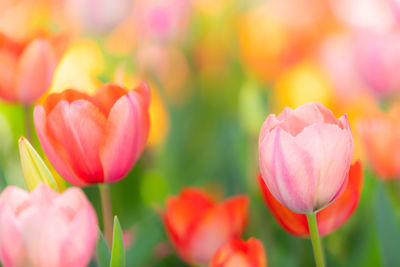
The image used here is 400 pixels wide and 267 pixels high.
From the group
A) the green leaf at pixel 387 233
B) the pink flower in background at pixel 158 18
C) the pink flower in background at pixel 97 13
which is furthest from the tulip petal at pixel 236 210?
the pink flower in background at pixel 97 13

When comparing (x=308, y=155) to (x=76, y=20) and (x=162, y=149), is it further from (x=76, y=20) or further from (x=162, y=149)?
(x=76, y=20)

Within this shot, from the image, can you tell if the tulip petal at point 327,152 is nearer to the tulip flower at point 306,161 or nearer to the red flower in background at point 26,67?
the tulip flower at point 306,161

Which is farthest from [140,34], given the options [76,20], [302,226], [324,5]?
[302,226]

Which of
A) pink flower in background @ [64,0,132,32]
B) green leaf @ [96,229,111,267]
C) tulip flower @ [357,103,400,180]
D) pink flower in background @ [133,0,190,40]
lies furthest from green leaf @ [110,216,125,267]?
pink flower in background @ [64,0,132,32]

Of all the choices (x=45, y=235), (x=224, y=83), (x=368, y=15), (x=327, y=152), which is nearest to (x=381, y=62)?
(x=368, y=15)

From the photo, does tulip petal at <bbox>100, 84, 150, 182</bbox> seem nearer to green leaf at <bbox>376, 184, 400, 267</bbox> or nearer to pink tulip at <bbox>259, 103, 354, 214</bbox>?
pink tulip at <bbox>259, 103, 354, 214</bbox>

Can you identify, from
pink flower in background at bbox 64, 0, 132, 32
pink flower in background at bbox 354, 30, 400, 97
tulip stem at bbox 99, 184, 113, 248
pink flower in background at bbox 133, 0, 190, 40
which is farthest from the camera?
pink flower in background at bbox 64, 0, 132, 32

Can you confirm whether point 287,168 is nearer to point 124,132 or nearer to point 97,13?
point 124,132

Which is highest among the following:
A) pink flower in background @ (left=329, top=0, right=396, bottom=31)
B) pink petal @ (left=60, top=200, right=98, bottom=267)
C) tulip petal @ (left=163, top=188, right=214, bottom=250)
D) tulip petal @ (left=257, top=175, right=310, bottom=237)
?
pink flower in background @ (left=329, top=0, right=396, bottom=31)
